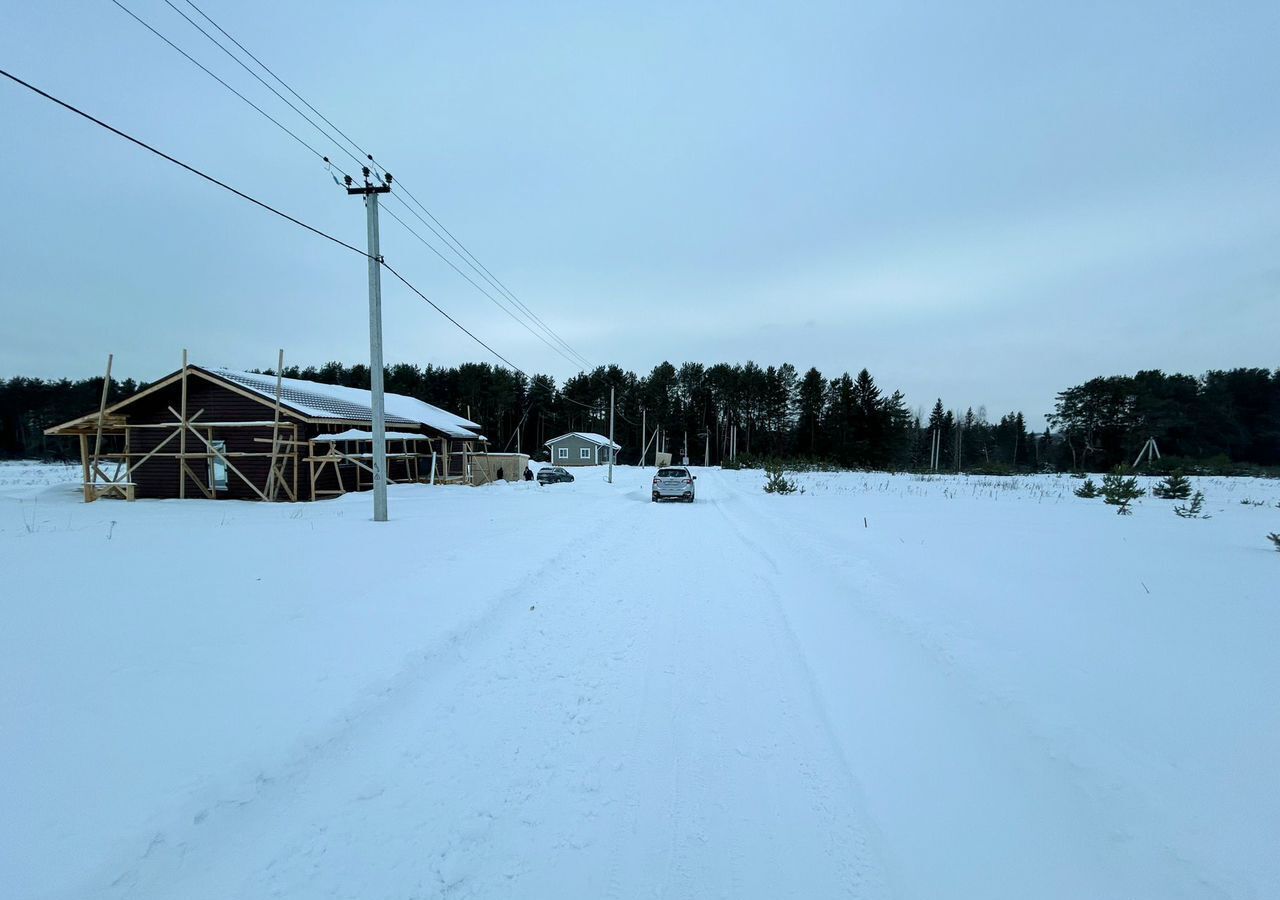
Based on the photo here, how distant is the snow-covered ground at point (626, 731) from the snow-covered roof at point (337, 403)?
543 inches

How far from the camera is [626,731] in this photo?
3670mm

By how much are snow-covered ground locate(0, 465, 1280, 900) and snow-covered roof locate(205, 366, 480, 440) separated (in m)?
13.8

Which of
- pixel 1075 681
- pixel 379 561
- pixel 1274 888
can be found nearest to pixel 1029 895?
pixel 1274 888

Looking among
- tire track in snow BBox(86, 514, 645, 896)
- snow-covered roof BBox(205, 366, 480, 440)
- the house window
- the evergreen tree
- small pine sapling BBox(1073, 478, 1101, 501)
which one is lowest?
tire track in snow BBox(86, 514, 645, 896)

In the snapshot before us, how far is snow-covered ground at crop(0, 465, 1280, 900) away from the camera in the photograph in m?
2.47

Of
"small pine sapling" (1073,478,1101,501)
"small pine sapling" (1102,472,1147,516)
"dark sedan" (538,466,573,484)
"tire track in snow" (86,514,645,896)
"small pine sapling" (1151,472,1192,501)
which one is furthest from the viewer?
"dark sedan" (538,466,573,484)

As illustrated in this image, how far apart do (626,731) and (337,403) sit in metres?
23.2

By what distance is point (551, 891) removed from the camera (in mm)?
2348

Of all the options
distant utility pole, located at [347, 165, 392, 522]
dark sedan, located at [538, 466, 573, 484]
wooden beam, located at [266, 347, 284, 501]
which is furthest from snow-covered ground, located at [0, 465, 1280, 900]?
dark sedan, located at [538, 466, 573, 484]

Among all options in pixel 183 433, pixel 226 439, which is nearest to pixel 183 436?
pixel 183 433

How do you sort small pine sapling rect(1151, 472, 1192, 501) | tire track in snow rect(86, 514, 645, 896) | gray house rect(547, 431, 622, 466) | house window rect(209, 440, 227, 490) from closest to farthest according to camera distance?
tire track in snow rect(86, 514, 645, 896) → small pine sapling rect(1151, 472, 1192, 501) → house window rect(209, 440, 227, 490) → gray house rect(547, 431, 622, 466)

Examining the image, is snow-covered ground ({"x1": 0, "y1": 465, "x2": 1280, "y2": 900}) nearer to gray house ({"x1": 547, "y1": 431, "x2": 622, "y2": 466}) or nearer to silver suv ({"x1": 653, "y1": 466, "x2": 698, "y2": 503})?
silver suv ({"x1": 653, "y1": 466, "x2": 698, "y2": 503})

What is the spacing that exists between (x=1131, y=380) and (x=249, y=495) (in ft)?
275

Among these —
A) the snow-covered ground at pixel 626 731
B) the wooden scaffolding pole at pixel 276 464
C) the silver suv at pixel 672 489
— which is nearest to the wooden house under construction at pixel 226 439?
the wooden scaffolding pole at pixel 276 464
